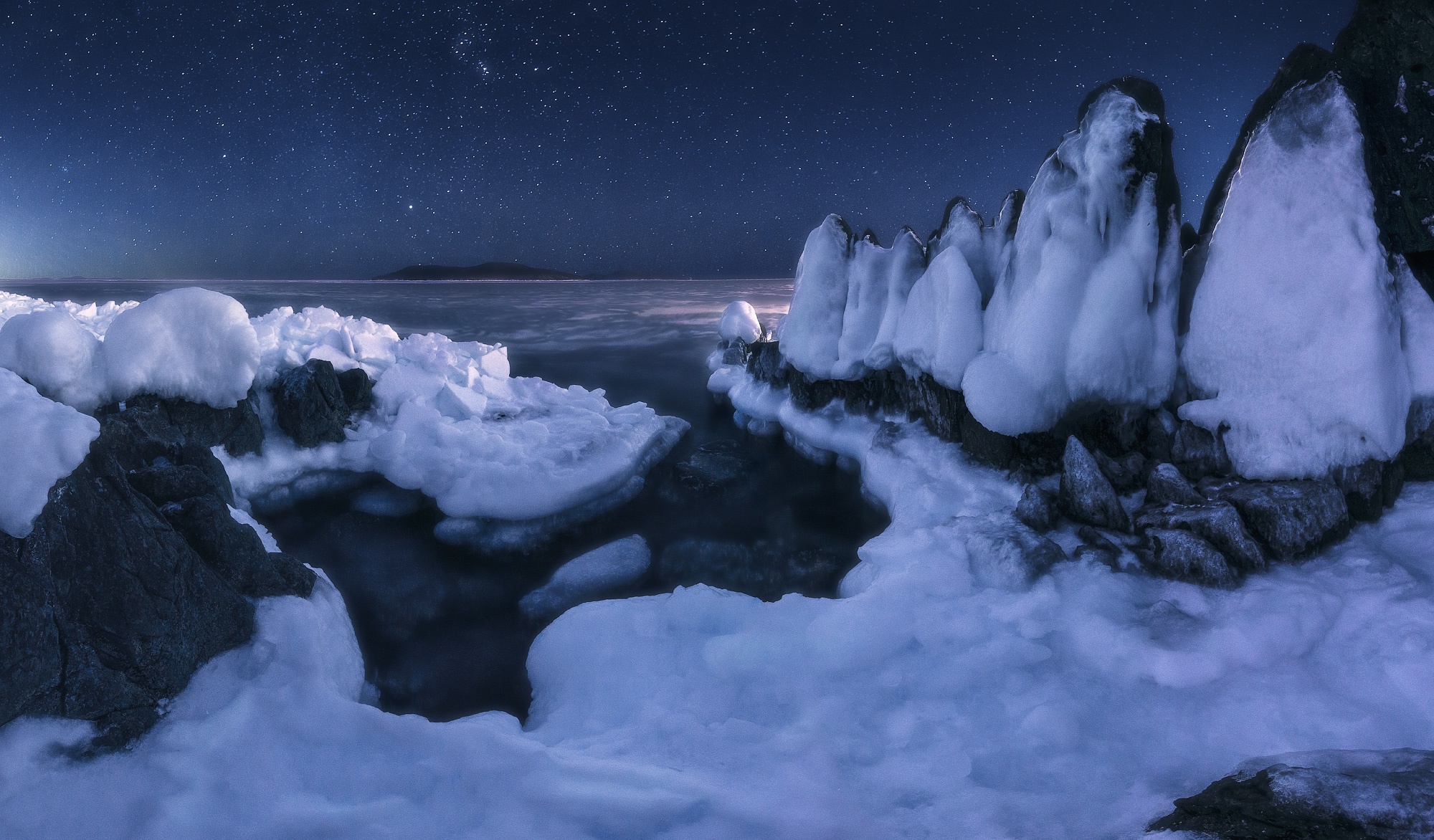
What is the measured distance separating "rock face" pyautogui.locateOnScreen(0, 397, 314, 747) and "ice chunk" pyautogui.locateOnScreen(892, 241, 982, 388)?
26.4 feet

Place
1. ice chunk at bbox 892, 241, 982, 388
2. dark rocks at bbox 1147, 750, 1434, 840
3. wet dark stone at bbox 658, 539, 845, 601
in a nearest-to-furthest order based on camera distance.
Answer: dark rocks at bbox 1147, 750, 1434, 840, wet dark stone at bbox 658, 539, 845, 601, ice chunk at bbox 892, 241, 982, 388

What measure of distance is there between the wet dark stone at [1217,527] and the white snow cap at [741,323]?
1369 centimetres

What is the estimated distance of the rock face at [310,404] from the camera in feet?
31.2

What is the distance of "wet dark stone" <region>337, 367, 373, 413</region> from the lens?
420 inches

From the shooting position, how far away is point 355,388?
35.2ft

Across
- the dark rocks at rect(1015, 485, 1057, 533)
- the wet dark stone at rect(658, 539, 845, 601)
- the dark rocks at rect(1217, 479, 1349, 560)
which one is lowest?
the wet dark stone at rect(658, 539, 845, 601)

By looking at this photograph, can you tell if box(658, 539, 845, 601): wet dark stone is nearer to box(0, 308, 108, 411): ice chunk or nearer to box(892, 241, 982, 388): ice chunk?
box(892, 241, 982, 388): ice chunk

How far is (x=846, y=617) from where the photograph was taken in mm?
5176

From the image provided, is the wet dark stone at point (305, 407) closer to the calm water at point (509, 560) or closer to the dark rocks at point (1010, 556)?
the calm water at point (509, 560)

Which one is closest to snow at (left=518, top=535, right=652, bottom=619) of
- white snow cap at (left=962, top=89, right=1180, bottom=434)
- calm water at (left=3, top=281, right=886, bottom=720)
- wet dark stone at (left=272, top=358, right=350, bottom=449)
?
calm water at (left=3, top=281, right=886, bottom=720)

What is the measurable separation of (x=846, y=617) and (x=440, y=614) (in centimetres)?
468

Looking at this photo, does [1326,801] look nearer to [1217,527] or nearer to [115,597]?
[1217,527]

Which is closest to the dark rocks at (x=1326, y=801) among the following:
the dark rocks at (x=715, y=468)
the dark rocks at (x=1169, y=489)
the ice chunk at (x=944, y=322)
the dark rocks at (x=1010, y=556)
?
the dark rocks at (x=1010, y=556)

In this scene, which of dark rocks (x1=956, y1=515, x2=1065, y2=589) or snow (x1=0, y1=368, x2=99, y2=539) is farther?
dark rocks (x1=956, y1=515, x2=1065, y2=589)
